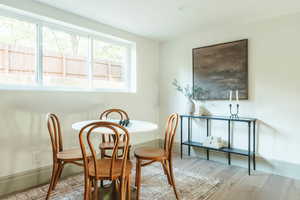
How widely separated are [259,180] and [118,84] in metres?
2.63

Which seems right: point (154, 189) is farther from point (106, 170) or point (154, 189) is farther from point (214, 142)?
point (214, 142)

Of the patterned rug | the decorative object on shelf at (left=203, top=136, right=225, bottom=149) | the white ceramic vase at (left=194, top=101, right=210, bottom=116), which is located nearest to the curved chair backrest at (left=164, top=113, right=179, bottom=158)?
the patterned rug

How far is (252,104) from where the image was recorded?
2938 mm

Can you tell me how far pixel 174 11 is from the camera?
265 cm

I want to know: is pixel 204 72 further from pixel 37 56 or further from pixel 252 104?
pixel 37 56

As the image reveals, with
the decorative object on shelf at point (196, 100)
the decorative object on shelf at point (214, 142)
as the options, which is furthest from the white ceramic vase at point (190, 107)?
the decorative object on shelf at point (214, 142)

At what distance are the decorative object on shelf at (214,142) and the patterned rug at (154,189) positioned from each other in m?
0.62

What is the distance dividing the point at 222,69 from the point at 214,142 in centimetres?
120

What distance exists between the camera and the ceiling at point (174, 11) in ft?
7.86

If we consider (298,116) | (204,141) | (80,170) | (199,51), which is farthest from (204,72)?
(80,170)

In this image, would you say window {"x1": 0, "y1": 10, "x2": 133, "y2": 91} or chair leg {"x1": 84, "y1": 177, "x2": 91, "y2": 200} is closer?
chair leg {"x1": 84, "y1": 177, "x2": 91, "y2": 200}

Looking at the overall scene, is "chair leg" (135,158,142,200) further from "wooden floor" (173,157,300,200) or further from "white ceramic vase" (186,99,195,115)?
"white ceramic vase" (186,99,195,115)

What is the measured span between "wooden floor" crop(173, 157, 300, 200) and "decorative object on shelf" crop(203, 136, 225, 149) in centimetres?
32

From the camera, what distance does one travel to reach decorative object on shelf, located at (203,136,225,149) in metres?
3.04
